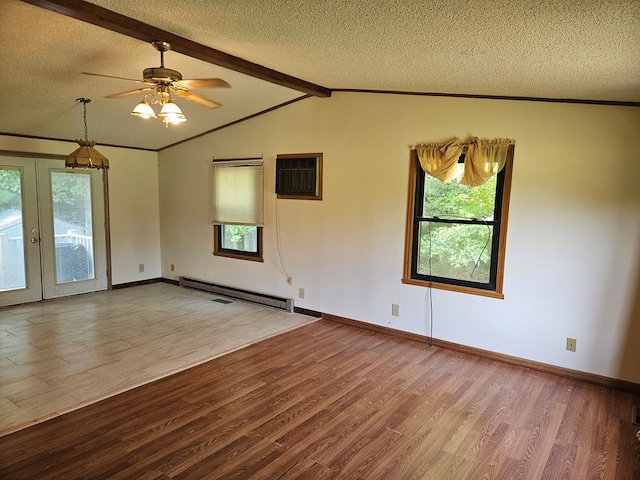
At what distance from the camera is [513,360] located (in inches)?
149

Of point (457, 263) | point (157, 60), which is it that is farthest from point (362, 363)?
point (157, 60)

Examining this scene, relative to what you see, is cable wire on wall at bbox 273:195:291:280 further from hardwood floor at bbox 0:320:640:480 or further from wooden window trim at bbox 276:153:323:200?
hardwood floor at bbox 0:320:640:480

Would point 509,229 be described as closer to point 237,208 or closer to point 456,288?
point 456,288

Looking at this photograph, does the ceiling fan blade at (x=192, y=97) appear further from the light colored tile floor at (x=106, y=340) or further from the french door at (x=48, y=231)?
the french door at (x=48, y=231)

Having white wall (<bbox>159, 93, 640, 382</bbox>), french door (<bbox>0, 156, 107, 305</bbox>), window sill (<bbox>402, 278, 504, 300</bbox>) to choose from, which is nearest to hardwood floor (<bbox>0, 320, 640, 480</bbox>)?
white wall (<bbox>159, 93, 640, 382</bbox>)

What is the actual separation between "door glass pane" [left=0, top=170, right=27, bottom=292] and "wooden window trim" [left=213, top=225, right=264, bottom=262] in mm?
2467

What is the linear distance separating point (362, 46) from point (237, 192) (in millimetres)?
3320

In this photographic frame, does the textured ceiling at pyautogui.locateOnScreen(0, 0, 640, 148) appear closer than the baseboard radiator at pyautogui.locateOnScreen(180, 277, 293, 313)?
Yes

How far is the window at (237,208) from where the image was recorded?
555 cm

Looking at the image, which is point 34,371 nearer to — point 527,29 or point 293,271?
point 293,271

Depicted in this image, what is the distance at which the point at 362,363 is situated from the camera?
3768mm

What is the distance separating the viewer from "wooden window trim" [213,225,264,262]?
5.62m

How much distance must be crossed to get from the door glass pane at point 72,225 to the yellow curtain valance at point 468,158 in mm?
4812

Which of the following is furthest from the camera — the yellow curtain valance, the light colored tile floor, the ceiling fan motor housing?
the yellow curtain valance
